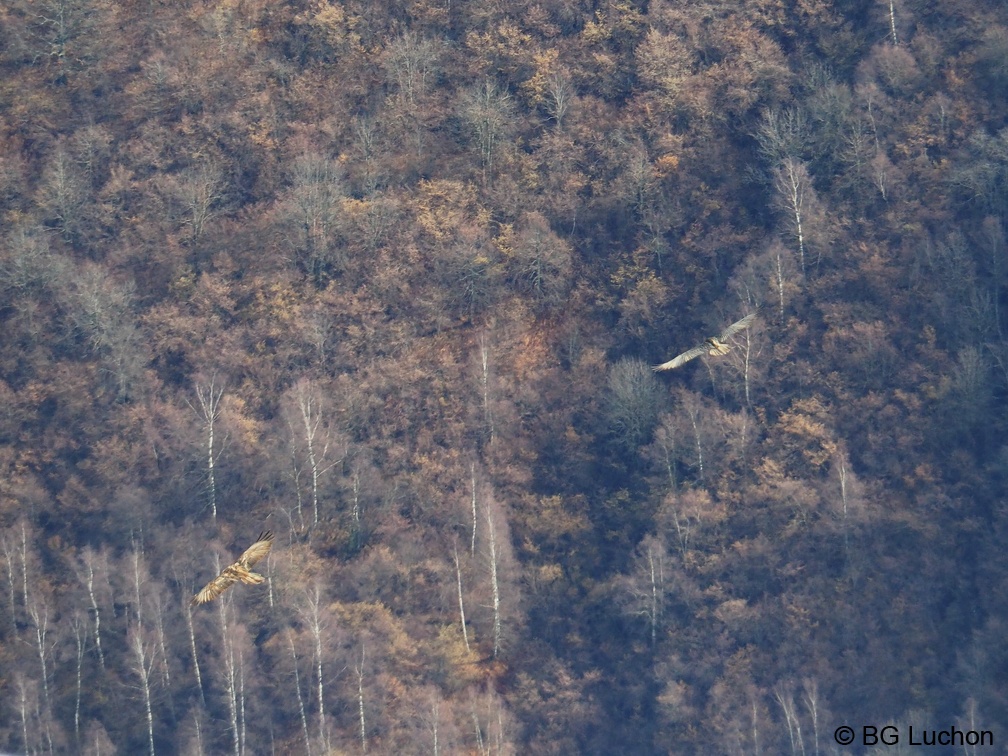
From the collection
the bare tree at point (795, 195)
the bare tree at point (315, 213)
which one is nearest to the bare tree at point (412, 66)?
the bare tree at point (315, 213)

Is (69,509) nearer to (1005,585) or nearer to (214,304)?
(214,304)

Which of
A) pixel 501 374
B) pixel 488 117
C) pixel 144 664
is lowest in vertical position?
pixel 144 664

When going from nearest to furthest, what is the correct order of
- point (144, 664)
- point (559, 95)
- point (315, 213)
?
point (144, 664), point (315, 213), point (559, 95)

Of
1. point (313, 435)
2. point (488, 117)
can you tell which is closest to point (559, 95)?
point (488, 117)

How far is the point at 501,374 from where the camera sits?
63.1 metres

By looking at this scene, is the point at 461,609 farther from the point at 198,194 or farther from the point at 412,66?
the point at 412,66

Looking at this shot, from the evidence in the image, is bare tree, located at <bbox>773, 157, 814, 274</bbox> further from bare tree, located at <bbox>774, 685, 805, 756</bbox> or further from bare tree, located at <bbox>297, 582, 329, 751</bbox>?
bare tree, located at <bbox>297, 582, 329, 751</bbox>

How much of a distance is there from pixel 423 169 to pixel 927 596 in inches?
1234

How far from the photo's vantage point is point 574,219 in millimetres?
66750

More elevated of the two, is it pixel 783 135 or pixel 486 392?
pixel 783 135

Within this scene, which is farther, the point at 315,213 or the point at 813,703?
the point at 315,213

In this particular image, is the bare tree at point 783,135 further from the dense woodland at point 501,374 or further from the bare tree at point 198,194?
the bare tree at point 198,194

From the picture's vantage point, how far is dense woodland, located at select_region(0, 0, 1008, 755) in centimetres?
5559

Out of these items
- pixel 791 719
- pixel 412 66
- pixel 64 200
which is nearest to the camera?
pixel 791 719
